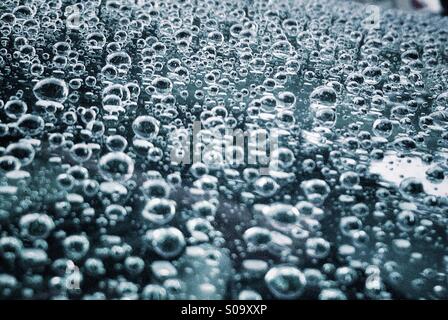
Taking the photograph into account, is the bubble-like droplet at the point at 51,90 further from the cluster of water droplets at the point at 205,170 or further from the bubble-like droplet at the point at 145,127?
the bubble-like droplet at the point at 145,127

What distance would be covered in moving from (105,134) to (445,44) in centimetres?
86

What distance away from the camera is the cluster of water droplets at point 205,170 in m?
0.34

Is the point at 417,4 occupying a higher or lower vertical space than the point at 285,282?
higher

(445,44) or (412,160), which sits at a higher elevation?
(445,44)

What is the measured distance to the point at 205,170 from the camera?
426 millimetres

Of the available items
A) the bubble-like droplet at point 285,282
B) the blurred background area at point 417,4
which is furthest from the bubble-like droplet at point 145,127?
the blurred background area at point 417,4

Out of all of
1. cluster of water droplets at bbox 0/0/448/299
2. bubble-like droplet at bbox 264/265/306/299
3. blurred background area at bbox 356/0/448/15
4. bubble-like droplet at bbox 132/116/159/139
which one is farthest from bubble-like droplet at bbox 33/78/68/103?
blurred background area at bbox 356/0/448/15

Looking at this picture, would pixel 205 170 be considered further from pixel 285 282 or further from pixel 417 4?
pixel 417 4

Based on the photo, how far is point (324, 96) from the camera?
60 cm

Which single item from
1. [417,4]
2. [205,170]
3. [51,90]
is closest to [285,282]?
[205,170]
